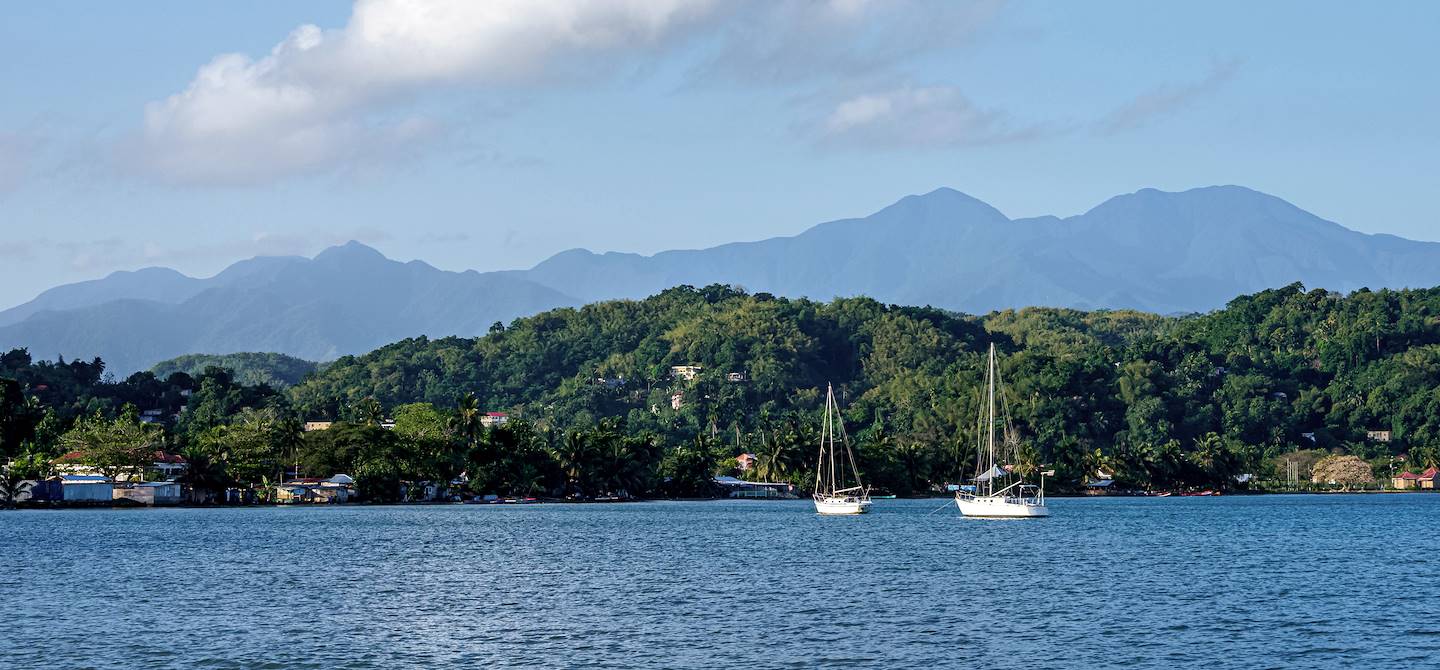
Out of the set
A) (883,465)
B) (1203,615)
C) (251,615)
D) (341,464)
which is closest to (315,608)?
(251,615)

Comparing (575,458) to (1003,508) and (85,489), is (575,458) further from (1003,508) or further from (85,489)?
(1003,508)

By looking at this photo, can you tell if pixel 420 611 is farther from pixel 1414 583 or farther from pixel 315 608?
pixel 1414 583

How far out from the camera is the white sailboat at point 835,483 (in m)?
109

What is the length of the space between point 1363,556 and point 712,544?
2773cm

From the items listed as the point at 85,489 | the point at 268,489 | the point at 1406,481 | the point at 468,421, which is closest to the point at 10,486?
the point at 85,489

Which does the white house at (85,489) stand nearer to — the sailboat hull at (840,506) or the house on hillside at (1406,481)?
the sailboat hull at (840,506)

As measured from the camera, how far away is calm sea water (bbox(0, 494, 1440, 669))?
3572 cm

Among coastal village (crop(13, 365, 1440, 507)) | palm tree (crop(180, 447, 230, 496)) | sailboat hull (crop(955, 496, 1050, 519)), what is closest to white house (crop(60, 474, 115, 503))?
coastal village (crop(13, 365, 1440, 507))

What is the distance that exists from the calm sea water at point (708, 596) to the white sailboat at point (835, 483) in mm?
22809

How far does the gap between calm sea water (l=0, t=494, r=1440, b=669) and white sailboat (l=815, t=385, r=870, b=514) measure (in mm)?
22809

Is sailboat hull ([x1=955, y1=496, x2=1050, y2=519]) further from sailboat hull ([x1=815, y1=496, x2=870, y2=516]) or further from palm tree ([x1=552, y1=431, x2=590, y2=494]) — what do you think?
palm tree ([x1=552, y1=431, x2=590, y2=494])

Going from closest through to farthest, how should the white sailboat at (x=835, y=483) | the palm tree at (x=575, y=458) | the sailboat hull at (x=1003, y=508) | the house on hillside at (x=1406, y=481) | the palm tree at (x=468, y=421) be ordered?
the sailboat hull at (x=1003, y=508) → the white sailboat at (x=835, y=483) → the palm tree at (x=468, y=421) → the palm tree at (x=575, y=458) → the house on hillside at (x=1406, y=481)

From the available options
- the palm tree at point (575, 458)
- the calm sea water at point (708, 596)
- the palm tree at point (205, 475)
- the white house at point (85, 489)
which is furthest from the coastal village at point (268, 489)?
the calm sea water at point (708, 596)

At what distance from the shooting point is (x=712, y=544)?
73.1 metres
